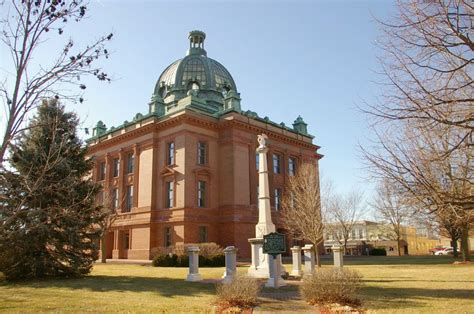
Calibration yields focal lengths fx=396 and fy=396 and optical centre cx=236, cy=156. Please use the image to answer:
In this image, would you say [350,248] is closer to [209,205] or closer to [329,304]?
[209,205]

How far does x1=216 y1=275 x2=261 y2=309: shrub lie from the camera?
10.7m

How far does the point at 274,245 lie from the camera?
49.6ft

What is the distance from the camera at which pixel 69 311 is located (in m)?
10.2

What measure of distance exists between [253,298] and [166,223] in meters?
26.4

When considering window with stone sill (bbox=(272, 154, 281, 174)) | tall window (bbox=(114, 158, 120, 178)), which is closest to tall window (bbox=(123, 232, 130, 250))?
tall window (bbox=(114, 158, 120, 178))

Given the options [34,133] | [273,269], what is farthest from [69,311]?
[34,133]

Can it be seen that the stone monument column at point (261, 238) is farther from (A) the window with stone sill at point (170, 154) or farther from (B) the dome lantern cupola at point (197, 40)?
(B) the dome lantern cupola at point (197, 40)

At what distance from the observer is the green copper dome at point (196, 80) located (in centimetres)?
4456

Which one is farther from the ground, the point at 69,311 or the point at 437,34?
the point at 437,34

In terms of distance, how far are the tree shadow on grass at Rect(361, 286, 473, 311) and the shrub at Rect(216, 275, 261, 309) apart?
9.96 ft

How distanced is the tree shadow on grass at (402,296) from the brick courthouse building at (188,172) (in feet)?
76.7

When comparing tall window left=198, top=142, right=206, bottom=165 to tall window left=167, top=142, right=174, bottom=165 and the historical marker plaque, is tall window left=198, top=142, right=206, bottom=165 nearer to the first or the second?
tall window left=167, top=142, right=174, bottom=165

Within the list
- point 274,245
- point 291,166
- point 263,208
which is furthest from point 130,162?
point 274,245

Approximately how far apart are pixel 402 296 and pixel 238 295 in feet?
16.9
